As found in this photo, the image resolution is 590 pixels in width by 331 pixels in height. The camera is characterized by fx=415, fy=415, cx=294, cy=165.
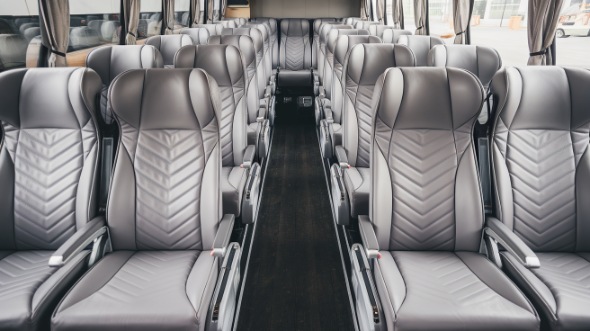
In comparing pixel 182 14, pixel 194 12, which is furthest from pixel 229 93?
pixel 182 14

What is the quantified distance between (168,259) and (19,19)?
2800 millimetres

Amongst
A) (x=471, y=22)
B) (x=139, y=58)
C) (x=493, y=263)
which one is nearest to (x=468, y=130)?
(x=493, y=263)

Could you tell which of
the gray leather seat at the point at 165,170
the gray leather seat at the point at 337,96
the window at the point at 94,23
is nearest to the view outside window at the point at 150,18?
the window at the point at 94,23

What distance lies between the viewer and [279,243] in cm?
314

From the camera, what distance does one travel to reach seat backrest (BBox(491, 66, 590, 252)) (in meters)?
2.01

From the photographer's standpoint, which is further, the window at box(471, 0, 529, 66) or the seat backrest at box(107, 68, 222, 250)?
the window at box(471, 0, 529, 66)

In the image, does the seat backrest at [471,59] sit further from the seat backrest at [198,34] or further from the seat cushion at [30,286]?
the seat backrest at [198,34]

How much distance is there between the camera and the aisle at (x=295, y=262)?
2.35m

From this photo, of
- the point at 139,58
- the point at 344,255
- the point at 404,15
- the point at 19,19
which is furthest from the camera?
the point at 404,15

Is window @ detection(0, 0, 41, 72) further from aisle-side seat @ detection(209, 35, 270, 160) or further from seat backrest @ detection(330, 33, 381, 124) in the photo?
seat backrest @ detection(330, 33, 381, 124)

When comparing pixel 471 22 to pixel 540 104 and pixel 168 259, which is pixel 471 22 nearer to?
pixel 540 104

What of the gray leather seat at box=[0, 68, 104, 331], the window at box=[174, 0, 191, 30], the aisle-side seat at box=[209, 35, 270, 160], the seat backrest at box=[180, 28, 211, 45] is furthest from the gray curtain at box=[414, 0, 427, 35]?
the gray leather seat at box=[0, 68, 104, 331]

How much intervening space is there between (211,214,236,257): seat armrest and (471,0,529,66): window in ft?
8.08

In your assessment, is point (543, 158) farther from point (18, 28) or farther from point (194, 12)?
point (194, 12)
